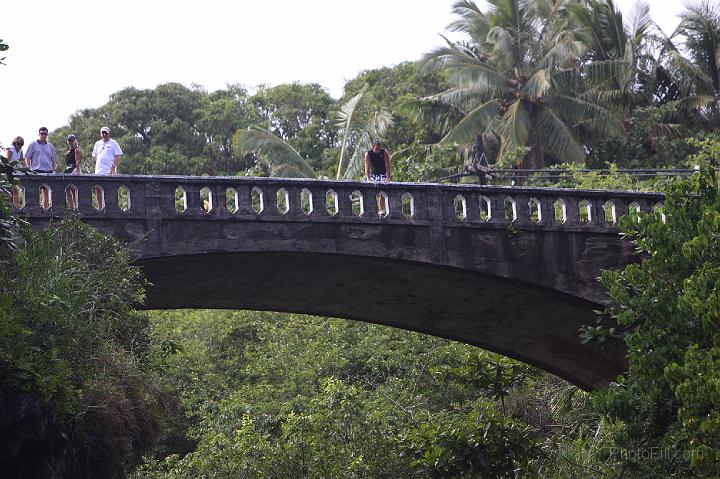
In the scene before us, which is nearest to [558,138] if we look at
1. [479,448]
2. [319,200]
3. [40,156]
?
[319,200]

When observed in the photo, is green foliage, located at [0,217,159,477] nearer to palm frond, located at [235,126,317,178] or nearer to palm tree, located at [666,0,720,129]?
palm frond, located at [235,126,317,178]

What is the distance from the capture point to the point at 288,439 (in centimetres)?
2572

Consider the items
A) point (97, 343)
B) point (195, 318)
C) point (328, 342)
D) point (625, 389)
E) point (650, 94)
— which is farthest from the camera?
point (650, 94)

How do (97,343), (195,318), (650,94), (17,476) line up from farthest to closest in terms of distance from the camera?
(650,94)
(195,318)
(97,343)
(17,476)

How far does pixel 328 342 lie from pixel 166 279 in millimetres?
10940

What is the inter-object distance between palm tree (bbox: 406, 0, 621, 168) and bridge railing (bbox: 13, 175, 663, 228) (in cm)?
1122

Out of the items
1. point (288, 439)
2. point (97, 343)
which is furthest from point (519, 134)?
point (97, 343)

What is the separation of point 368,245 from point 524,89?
1465 centimetres

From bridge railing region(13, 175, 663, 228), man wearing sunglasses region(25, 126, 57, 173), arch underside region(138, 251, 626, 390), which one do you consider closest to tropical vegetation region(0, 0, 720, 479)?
arch underside region(138, 251, 626, 390)

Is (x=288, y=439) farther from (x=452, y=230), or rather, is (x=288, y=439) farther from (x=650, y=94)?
(x=650, y=94)

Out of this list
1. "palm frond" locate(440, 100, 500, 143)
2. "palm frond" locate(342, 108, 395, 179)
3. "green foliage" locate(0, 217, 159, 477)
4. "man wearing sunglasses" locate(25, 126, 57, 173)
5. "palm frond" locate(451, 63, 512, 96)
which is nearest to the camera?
"green foliage" locate(0, 217, 159, 477)

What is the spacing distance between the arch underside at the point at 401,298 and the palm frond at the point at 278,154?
10003 mm

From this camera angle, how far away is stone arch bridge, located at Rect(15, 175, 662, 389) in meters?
20.8

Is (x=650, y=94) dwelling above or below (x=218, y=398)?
above
